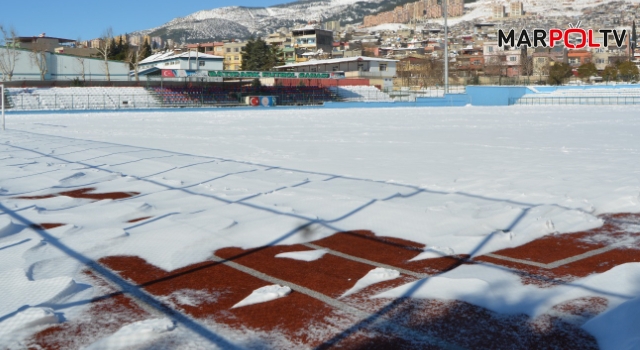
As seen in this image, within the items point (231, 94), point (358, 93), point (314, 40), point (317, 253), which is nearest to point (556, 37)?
point (358, 93)

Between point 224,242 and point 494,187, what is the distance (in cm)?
464

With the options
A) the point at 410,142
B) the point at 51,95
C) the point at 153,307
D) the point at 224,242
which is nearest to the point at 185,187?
the point at 224,242

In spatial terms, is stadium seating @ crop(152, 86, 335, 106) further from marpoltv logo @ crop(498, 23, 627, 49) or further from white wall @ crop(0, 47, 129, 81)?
marpoltv logo @ crop(498, 23, 627, 49)

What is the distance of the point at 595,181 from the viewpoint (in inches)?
392

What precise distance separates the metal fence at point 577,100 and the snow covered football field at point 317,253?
39238 mm

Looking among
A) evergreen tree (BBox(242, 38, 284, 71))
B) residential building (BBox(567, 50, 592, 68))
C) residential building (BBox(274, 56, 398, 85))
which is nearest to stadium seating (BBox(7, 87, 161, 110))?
residential building (BBox(274, 56, 398, 85))

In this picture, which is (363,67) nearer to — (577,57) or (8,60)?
(8,60)

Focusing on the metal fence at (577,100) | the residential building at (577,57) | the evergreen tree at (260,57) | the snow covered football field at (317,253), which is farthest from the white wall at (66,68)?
the residential building at (577,57)

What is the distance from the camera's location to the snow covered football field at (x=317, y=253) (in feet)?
13.3

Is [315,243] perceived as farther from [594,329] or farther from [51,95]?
[51,95]

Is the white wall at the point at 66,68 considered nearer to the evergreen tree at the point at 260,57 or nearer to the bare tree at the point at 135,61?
the bare tree at the point at 135,61

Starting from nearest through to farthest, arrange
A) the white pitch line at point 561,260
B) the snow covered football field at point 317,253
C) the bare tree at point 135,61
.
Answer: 1. the snow covered football field at point 317,253
2. the white pitch line at point 561,260
3. the bare tree at point 135,61

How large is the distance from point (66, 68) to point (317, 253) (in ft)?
217

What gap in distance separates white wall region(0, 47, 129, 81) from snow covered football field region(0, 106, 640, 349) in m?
55.1
